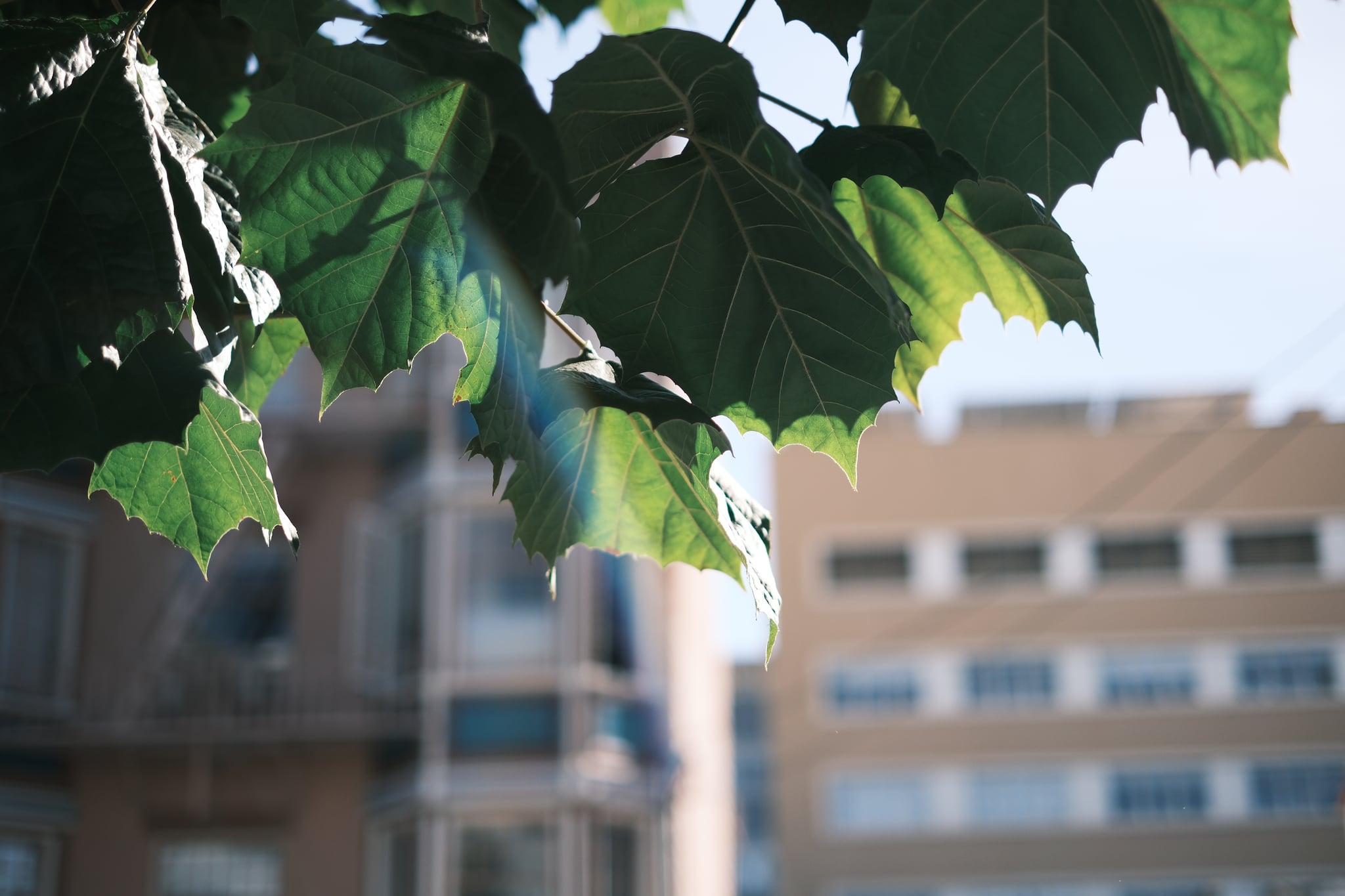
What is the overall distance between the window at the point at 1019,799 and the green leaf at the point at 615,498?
32567 mm

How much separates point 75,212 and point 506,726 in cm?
875

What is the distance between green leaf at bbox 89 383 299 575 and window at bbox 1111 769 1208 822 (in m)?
32.8

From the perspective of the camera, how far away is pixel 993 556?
32969 millimetres

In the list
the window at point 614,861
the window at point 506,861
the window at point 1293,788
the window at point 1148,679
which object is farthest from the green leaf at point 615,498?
the window at point 1293,788

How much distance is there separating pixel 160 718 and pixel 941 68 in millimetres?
9317

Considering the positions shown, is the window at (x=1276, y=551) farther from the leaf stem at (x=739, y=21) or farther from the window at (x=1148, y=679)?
the leaf stem at (x=739, y=21)

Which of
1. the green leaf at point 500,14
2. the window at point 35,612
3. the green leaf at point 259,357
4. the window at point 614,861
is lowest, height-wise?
the window at point 614,861

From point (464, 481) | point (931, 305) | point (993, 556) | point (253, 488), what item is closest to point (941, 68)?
point (931, 305)

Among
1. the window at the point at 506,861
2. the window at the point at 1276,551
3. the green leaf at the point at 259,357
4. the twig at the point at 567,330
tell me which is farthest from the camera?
the window at the point at 1276,551

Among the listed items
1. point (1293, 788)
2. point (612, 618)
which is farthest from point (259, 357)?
point (1293, 788)

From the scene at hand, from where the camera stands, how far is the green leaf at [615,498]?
3.55ft

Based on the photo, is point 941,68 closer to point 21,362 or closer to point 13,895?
point 21,362

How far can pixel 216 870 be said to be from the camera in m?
9.14

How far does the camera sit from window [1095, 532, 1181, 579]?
3195 cm
